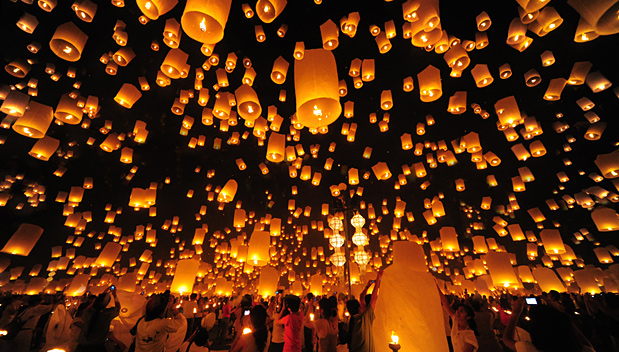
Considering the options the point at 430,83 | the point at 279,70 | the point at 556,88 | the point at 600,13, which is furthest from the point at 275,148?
the point at 556,88

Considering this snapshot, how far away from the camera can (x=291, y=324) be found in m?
3.61

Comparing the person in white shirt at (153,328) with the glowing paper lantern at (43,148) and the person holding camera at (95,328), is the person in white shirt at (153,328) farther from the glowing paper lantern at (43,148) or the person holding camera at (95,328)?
the glowing paper lantern at (43,148)

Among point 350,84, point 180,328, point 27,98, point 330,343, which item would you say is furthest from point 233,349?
point 350,84

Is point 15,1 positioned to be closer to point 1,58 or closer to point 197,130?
point 1,58

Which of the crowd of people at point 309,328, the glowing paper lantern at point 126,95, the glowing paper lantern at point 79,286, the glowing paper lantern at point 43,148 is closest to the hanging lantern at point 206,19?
the crowd of people at point 309,328

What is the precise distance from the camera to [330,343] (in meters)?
4.44

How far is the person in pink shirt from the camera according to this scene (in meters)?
3.57

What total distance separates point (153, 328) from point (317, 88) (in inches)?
133

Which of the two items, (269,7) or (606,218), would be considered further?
(606,218)

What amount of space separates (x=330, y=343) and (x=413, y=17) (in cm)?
525

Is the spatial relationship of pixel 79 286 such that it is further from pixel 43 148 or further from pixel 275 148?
pixel 275 148

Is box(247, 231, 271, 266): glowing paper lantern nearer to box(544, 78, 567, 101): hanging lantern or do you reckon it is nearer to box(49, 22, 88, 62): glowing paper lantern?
box(49, 22, 88, 62): glowing paper lantern

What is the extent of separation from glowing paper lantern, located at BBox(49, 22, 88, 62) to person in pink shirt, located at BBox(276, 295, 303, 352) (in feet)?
14.7

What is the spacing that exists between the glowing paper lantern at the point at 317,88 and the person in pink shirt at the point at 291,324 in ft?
8.36
